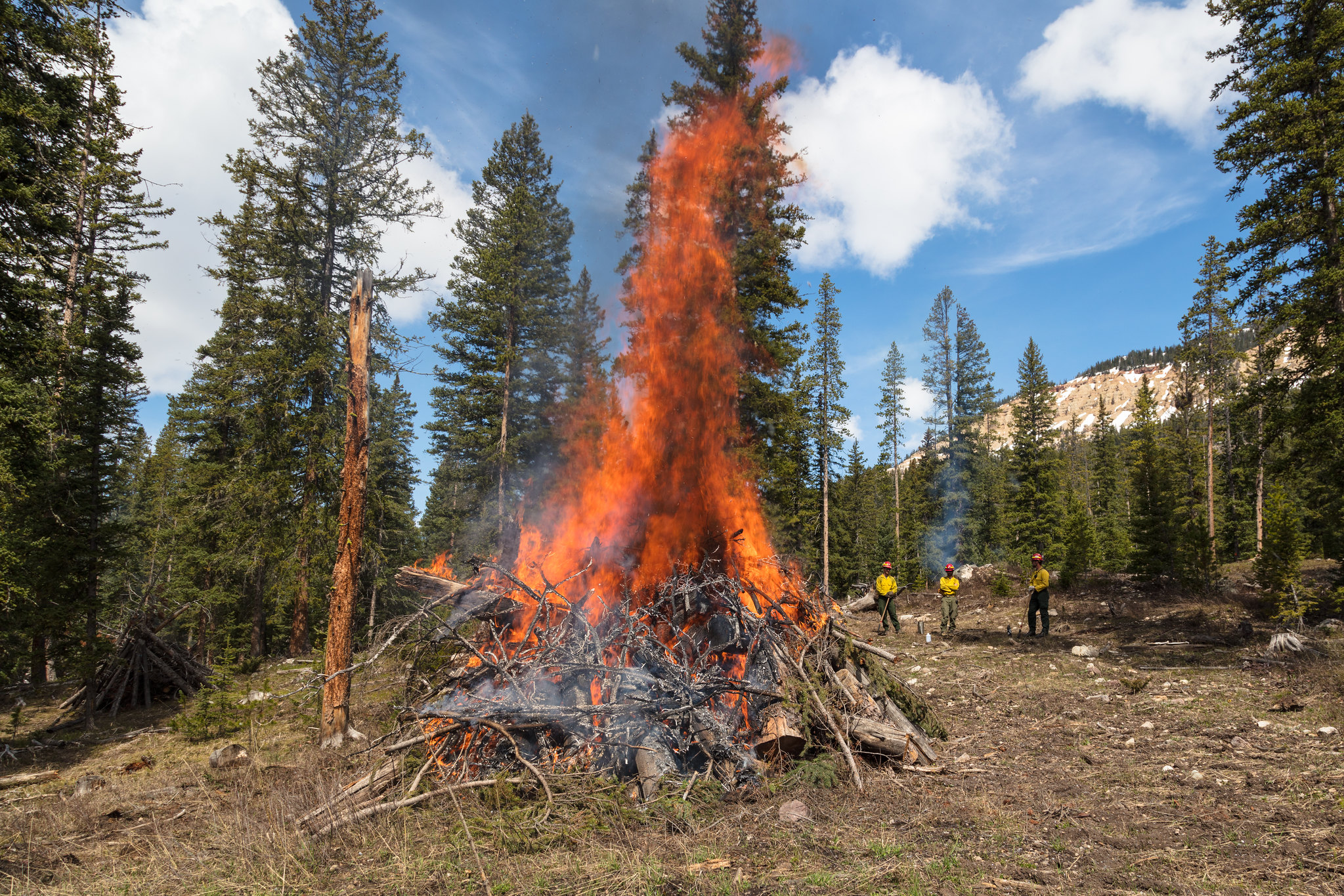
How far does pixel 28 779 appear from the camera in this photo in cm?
895

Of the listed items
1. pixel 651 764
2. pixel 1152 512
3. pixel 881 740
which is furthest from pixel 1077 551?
pixel 651 764

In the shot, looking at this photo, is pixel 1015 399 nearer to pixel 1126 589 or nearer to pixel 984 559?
pixel 984 559

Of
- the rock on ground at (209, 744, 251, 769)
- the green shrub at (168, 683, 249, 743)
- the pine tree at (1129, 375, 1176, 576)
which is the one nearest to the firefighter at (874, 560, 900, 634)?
the pine tree at (1129, 375, 1176, 576)

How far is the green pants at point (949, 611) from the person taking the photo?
17625mm

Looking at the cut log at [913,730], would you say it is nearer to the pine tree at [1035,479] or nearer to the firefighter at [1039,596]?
the firefighter at [1039,596]

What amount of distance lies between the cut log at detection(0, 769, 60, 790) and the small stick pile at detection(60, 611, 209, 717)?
5679 mm

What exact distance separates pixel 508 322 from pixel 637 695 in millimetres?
19103

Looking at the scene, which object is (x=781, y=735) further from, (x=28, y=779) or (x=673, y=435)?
(x=28, y=779)

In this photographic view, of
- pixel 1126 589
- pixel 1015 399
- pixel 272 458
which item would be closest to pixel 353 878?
pixel 272 458

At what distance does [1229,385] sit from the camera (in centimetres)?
3566

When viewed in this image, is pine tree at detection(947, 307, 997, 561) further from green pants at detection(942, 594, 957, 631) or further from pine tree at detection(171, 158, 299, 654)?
pine tree at detection(171, 158, 299, 654)

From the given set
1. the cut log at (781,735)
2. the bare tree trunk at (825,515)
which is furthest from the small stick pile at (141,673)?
the bare tree trunk at (825,515)

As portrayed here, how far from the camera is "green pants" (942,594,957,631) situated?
57.8 ft

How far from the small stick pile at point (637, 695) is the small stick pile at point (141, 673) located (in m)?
12.1
